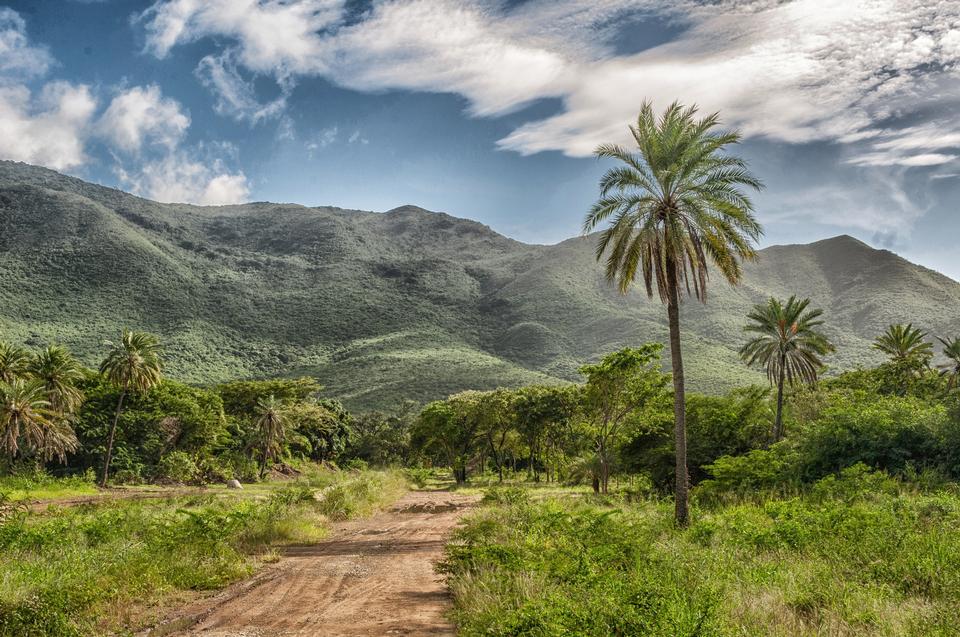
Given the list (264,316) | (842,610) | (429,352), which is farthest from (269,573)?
(264,316)

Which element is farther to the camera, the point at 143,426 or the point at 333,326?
the point at 333,326

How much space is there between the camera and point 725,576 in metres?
9.21

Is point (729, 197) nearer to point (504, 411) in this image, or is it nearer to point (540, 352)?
point (504, 411)

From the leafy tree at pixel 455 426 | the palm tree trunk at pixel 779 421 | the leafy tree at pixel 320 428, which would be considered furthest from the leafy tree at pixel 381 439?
the palm tree trunk at pixel 779 421

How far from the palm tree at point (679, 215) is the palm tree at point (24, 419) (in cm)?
4045

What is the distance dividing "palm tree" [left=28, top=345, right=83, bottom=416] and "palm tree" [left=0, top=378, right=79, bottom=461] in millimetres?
2276

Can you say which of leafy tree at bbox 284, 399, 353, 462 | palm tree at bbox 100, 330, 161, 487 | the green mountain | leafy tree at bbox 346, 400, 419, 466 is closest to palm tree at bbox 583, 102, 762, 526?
palm tree at bbox 100, 330, 161, 487

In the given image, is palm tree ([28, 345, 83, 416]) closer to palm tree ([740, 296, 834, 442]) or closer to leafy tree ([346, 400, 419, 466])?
leafy tree ([346, 400, 419, 466])

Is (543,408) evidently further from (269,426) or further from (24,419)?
(24,419)

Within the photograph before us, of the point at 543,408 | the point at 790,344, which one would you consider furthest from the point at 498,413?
the point at 790,344

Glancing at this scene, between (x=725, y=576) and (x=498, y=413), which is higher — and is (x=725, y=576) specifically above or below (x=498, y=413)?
above

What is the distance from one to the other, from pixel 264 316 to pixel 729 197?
607 ft

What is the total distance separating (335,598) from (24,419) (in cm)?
4121

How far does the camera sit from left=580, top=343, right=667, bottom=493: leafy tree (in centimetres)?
3334
